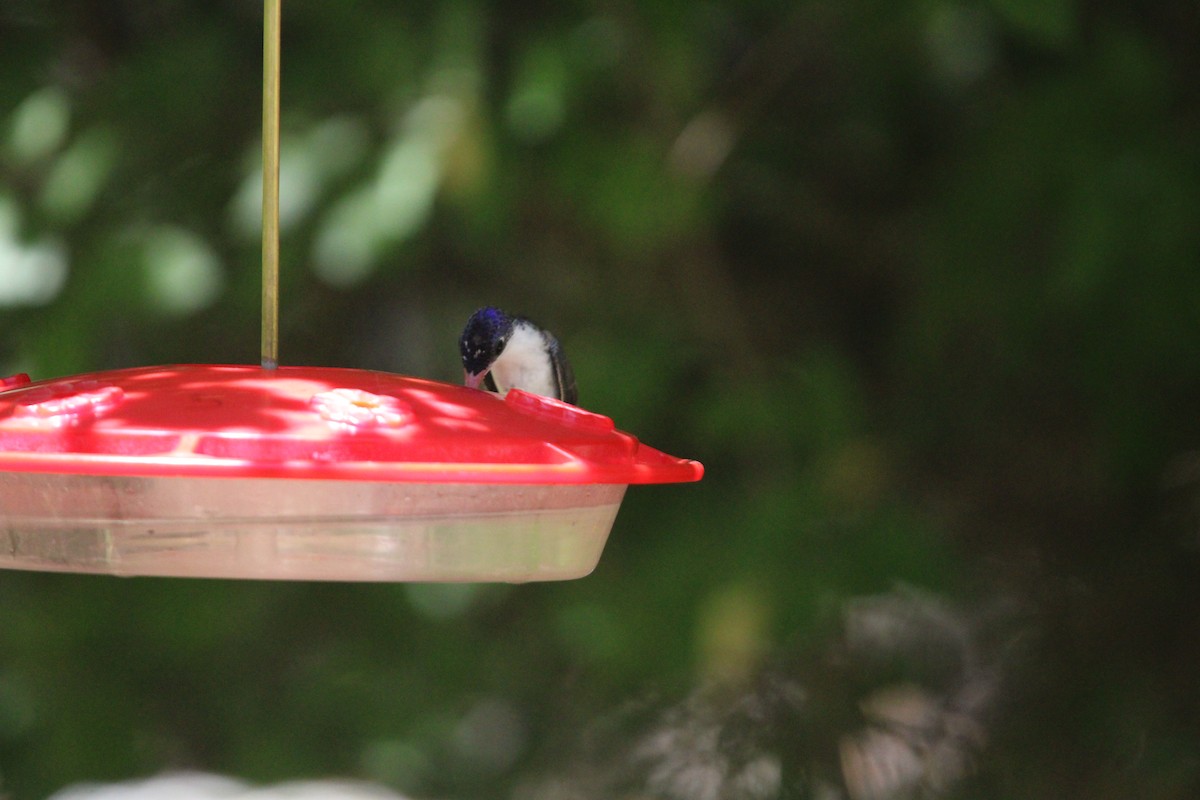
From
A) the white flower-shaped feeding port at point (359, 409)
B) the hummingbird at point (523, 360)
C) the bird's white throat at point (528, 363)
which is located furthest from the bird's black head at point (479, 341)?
the white flower-shaped feeding port at point (359, 409)

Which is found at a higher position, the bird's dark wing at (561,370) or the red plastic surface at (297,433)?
the bird's dark wing at (561,370)

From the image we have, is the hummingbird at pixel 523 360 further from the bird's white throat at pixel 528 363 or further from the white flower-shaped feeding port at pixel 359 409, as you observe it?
the white flower-shaped feeding port at pixel 359 409

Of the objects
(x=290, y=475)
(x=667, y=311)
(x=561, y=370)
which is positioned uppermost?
(x=667, y=311)

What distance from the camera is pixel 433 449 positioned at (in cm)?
118

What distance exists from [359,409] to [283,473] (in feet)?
0.54

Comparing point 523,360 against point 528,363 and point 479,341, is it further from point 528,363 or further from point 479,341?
point 479,341

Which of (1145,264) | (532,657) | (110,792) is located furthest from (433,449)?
(110,792)

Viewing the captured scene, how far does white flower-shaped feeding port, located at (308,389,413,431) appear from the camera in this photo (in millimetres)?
1196

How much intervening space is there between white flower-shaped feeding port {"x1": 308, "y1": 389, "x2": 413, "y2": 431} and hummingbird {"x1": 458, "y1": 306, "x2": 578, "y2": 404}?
34.1 inches

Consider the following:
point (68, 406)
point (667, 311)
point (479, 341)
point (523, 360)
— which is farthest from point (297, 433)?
point (667, 311)

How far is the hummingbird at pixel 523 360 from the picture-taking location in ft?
7.18

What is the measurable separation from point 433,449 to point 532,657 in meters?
2.66

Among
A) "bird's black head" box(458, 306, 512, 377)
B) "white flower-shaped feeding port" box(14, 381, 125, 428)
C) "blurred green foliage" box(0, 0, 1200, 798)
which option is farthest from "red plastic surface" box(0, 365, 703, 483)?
"blurred green foliage" box(0, 0, 1200, 798)

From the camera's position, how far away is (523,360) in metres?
2.36
